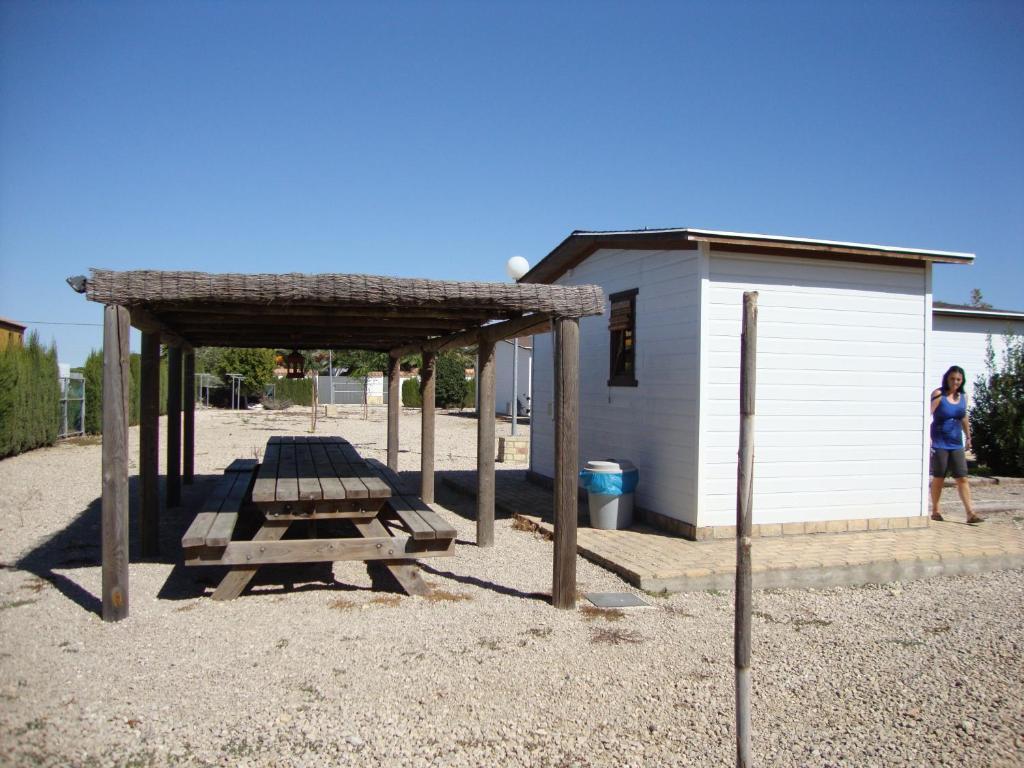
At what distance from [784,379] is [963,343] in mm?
10999

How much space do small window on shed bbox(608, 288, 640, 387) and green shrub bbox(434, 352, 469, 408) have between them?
33.3 metres

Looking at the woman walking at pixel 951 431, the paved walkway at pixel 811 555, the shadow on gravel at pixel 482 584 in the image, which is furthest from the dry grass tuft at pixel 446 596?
the woman walking at pixel 951 431

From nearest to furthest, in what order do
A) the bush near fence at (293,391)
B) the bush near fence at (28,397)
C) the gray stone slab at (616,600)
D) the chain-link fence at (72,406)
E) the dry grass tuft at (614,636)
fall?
the dry grass tuft at (614,636)
the gray stone slab at (616,600)
the bush near fence at (28,397)
the chain-link fence at (72,406)
the bush near fence at (293,391)

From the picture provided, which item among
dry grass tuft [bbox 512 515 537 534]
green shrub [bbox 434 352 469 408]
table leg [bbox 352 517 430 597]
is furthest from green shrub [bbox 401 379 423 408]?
table leg [bbox 352 517 430 597]

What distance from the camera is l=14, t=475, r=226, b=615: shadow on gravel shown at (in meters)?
6.03

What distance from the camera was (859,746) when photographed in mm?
3635

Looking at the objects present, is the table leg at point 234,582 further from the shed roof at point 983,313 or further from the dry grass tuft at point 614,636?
the shed roof at point 983,313

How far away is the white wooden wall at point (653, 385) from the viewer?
7.84 meters

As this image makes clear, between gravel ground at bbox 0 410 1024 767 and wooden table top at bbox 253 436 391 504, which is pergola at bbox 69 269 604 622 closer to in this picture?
gravel ground at bbox 0 410 1024 767

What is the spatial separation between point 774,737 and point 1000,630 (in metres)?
2.70

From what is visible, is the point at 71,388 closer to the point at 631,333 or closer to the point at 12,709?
the point at 631,333

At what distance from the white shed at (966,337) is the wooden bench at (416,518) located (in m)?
13.2

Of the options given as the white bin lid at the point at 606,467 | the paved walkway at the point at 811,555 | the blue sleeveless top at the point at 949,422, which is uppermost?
the blue sleeveless top at the point at 949,422

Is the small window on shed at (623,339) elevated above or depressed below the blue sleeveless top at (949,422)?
above
